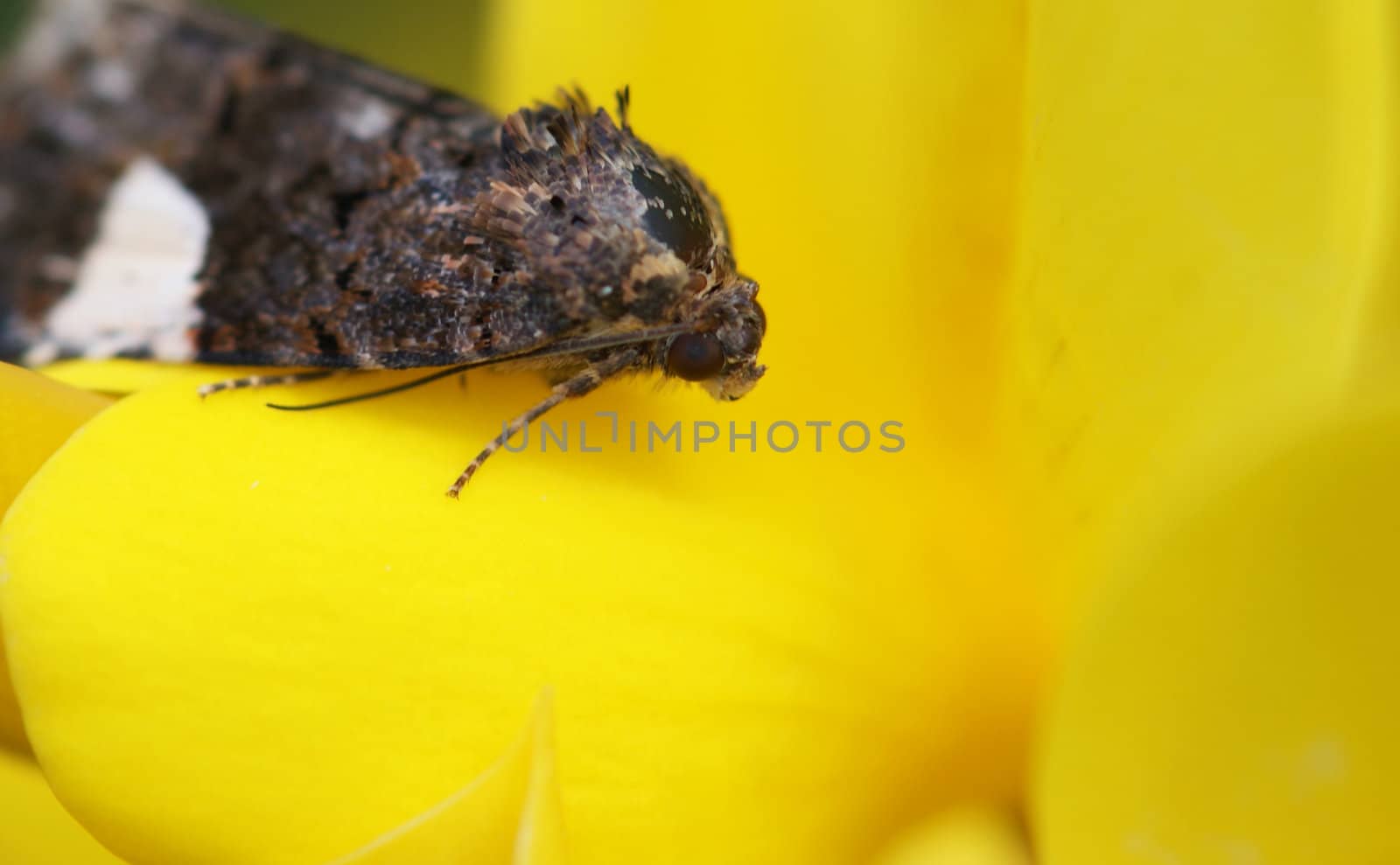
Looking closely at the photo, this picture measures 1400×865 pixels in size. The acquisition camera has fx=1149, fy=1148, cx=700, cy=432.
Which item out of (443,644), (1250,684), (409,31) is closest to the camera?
(1250,684)

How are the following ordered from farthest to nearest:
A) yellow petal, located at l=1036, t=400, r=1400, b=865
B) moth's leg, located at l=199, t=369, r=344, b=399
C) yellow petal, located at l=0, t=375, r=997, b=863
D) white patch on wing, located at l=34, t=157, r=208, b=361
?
1. white patch on wing, located at l=34, t=157, r=208, b=361
2. moth's leg, located at l=199, t=369, r=344, b=399
3. yellow petal, located at l=0, t=375, r=997, b=863
4. yellow petal, located at l=1036, t=400, r=1400, b=865

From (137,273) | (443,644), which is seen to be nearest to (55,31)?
(137,273)

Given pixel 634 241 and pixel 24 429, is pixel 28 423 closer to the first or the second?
pixel 24 429

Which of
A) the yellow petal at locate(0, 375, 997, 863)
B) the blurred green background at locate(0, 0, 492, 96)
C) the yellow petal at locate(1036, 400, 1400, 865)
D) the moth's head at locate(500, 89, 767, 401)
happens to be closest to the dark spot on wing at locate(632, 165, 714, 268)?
the moth's head at locate(500, 89, 767, 401)

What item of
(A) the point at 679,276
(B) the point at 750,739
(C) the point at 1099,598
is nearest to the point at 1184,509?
(C) the point at 1099,598

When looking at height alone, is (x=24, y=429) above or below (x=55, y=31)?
below

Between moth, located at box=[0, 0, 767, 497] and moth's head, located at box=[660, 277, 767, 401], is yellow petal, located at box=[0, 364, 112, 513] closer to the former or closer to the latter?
moth, located at box=[0, 0, 767, 497]

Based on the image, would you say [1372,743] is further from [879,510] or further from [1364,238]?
[879,510]

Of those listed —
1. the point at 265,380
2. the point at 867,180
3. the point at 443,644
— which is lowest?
the point at 443,644

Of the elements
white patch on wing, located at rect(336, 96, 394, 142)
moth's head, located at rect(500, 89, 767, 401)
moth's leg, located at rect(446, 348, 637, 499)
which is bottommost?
moth's leg, located at rect(446, 348, 637, 499)
